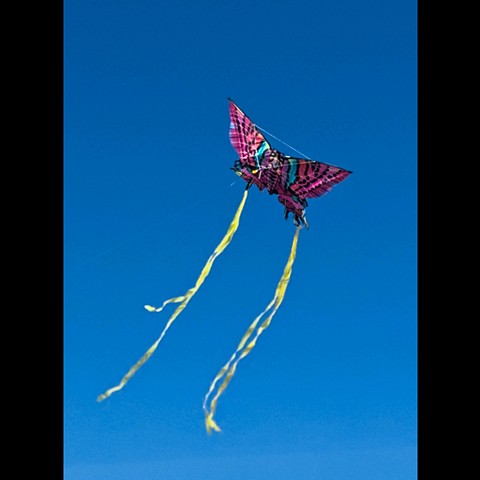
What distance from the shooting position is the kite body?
1738cm

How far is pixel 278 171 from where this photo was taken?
17578 mm

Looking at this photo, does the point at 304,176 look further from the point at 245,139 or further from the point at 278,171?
the point at 245,139

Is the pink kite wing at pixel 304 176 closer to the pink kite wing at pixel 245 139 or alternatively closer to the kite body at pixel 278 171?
the kite body at pixel 278 171

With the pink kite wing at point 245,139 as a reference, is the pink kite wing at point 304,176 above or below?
below

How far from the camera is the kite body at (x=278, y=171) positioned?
17.4 metres

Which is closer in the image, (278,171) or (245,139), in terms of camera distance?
(278,171)

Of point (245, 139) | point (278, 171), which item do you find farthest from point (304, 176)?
point (245, 139)

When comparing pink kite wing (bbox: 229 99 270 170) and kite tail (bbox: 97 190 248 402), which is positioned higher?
pink kite wing (bbox: 229 99 270 170)

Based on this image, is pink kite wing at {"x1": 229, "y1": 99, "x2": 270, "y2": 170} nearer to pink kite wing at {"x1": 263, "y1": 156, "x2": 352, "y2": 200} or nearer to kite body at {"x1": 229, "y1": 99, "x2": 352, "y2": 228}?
kite body at {"x1": 229, "y1": 99, "x2": 352, "y2": 228}

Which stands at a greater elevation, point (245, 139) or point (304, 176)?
point (245, 139)
